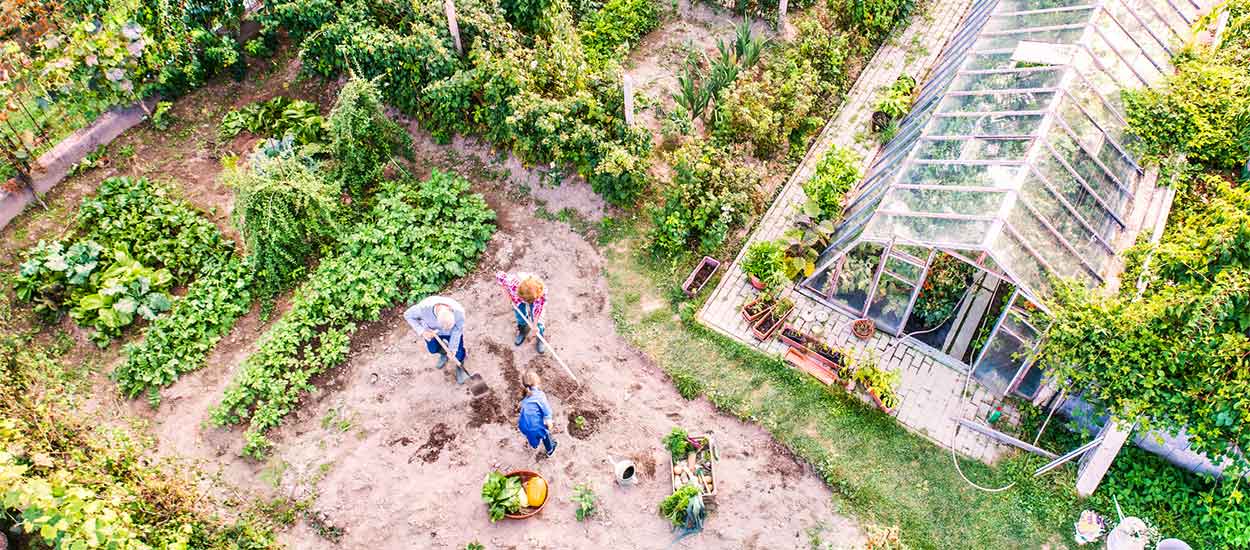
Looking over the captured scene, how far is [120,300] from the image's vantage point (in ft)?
36.6

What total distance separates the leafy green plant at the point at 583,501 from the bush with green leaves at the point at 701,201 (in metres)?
4.13

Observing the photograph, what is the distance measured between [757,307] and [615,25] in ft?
23.7

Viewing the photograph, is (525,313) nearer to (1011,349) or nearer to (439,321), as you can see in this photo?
(439,321)

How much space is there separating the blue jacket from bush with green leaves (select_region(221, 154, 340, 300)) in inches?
195

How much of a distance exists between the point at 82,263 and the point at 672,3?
39.6 feet

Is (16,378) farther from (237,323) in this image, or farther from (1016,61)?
(1016,61)

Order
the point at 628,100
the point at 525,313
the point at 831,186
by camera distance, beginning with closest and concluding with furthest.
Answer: the point at 525,313
the point at 831,186
the point at 628,100

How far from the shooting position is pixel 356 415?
410 inches

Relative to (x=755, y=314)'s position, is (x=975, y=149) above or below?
above

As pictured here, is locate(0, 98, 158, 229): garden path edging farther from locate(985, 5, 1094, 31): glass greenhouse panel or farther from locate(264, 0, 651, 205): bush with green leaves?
locate(985, 5, 1094, 31): glass greenhouse panel

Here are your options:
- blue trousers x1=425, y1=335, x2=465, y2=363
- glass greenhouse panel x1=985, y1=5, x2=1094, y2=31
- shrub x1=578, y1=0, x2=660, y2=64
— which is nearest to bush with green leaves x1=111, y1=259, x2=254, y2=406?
blue trousers x1=425, y1=335, x2=465, y2=363

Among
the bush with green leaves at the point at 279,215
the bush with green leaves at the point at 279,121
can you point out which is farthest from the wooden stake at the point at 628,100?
the bush with green leaves at the point at 279,121

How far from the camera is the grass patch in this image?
9258 millimetres

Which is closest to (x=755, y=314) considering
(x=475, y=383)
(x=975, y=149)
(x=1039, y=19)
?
(x=975, y=149)
